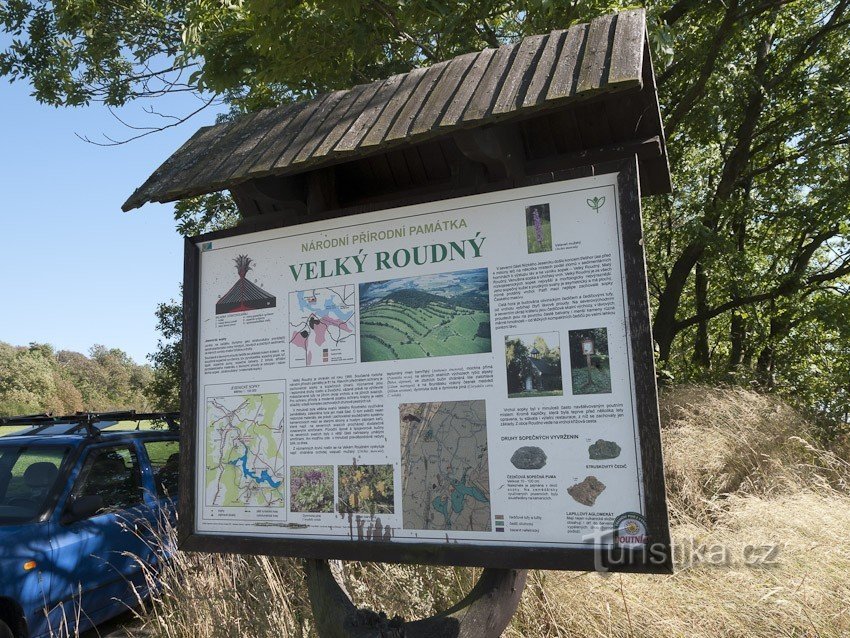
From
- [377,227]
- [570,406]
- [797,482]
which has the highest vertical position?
[377,227]

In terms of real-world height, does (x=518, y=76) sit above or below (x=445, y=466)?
above

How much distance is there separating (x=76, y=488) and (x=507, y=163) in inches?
169

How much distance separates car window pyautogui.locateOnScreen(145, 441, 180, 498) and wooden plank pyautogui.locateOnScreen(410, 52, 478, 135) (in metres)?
4.67

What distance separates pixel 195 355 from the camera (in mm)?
2879

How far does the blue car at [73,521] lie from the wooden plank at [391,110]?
3.02 m

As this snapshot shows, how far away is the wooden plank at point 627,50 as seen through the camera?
79.4 inches

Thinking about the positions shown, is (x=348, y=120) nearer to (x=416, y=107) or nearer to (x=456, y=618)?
(x=416, y=107)

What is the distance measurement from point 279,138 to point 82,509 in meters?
3.40

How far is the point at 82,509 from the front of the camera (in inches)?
179

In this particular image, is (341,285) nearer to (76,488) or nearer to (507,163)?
(507,163)

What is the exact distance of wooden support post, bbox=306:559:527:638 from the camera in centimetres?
235

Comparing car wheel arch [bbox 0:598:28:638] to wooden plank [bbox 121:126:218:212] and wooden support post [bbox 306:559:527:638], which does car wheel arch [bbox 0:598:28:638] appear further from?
wooden plank [bbox 121:126:218:212]

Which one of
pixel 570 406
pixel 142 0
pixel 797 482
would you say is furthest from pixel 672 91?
pixel 570 406

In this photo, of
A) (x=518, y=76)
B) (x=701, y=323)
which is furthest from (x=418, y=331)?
(x=701, y=323)
